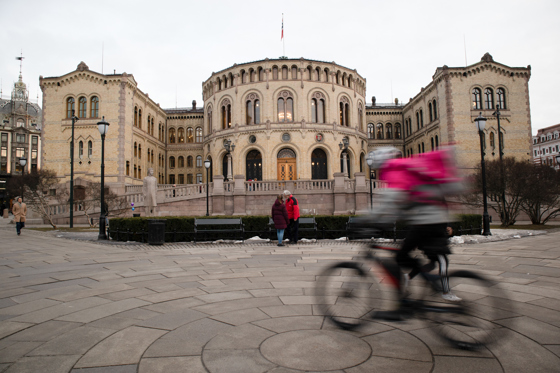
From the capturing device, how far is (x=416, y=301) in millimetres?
3699

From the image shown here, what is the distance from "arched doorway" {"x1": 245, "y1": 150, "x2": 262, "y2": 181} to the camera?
140 ft

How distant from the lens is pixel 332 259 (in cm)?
940

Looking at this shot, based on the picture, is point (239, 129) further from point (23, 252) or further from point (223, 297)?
point (223, 297)

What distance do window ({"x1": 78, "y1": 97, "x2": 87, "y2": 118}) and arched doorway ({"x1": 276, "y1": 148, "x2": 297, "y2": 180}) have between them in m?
22.4

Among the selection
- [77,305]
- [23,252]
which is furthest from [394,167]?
[23,252]

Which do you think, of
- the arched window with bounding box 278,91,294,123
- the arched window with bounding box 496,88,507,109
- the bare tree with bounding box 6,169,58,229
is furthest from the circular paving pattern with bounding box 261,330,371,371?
the arched window with bounding box 496,88,507,109

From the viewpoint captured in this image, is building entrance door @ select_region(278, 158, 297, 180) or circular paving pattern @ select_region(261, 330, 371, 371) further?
building entrance door @ select_region(278, 158, 297, 180)

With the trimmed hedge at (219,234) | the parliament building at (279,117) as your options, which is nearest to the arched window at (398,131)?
the parliament building at (279,117)

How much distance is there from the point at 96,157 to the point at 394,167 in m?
41.7

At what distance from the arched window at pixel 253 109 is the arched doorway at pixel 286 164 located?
4.99m

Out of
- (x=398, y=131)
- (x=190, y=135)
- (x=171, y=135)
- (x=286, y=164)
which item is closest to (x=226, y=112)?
(x=286, y=164)

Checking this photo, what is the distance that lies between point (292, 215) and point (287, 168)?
29117mm

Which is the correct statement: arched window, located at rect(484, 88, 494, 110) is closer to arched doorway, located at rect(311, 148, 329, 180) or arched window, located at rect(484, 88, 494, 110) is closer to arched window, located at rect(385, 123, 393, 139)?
arched window, located at rect(385, 123, 393, 139)

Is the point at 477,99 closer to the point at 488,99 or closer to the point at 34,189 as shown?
the point at 488,99
